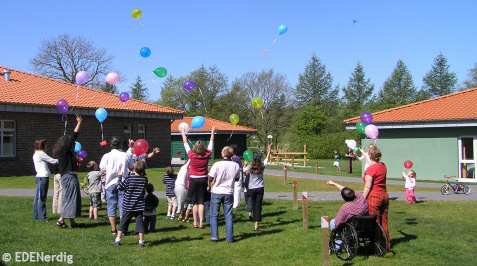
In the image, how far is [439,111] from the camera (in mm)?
22547

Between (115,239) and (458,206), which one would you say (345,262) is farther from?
(458,206)

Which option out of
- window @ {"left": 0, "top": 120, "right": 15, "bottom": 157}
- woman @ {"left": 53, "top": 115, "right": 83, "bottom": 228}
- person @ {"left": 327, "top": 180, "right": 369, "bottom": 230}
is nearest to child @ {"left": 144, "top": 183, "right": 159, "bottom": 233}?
woman @ {"left": 53, "top": 115, "right": 83, "bottom": 228}

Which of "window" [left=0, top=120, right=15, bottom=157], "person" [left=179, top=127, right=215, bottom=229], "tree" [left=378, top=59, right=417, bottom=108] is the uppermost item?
"tree" [left=378, top=59, right=417, bottom=108]

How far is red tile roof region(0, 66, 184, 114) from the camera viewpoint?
2233 centimetres

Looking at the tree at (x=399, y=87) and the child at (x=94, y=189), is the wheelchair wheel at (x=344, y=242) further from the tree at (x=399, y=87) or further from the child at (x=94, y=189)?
the tree at (x=399, y=87)

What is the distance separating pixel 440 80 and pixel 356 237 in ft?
242

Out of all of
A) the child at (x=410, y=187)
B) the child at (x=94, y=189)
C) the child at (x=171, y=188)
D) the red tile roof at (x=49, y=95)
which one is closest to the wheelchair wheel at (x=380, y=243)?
the child at (x=171, y=188)

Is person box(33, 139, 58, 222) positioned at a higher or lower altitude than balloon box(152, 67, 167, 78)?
lower

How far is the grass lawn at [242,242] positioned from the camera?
270 inches

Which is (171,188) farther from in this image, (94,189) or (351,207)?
(351,207)

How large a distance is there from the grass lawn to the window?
456 inches

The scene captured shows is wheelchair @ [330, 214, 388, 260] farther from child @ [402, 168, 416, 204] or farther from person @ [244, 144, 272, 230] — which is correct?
child @ [402, 168, 416, 204]

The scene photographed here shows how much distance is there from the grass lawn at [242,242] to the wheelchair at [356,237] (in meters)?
0.16

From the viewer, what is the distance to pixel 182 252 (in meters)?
7.21
